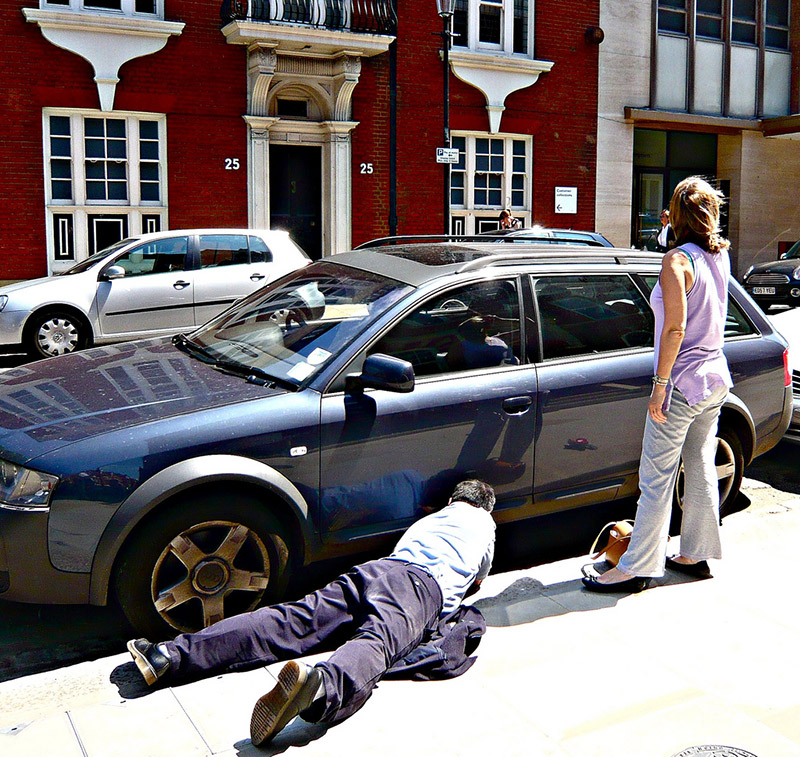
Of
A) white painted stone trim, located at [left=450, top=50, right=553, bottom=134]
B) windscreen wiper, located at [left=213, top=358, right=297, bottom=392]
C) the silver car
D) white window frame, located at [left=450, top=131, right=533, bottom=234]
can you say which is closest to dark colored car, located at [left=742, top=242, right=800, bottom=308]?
white window frame, located at [left=450, top=131, right=533, bottom=234]

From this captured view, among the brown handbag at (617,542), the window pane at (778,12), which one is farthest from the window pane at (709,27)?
the brown handbag at (617,542)

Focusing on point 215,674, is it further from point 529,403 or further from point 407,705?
point 529,403

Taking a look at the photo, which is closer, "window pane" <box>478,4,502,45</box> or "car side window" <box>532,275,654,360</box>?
"car side window" <box>532,275,654,360</box>

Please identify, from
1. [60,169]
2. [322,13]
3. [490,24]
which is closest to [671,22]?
[490,24]

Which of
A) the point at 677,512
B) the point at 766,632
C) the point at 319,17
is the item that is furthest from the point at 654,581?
the point at 319,17

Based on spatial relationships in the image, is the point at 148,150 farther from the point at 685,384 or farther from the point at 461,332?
the point at 685,384

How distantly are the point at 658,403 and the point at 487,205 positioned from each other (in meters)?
15.9

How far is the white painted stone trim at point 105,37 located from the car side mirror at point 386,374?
1325cm

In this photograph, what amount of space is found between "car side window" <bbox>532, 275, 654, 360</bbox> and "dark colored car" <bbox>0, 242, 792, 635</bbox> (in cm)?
1

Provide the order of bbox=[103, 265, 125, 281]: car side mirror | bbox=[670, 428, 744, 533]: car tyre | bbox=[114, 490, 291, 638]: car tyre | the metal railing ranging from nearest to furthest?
bbox=[114, 490, 291, 638]: car tyre, bbox=[670, 428, 744, 533]: car tyre, bbox=[103, 265, 125, 281]: car side mirror, the metal railing

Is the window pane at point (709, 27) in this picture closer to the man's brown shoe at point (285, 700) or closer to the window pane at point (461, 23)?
the window pane at point (461, 23)

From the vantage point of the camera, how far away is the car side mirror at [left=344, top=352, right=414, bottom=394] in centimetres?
412

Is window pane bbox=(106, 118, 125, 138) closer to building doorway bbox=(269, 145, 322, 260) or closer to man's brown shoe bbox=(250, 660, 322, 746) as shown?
building doorway bbox=(269, 145, 322, 260)

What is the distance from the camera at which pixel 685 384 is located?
4.30 meters
